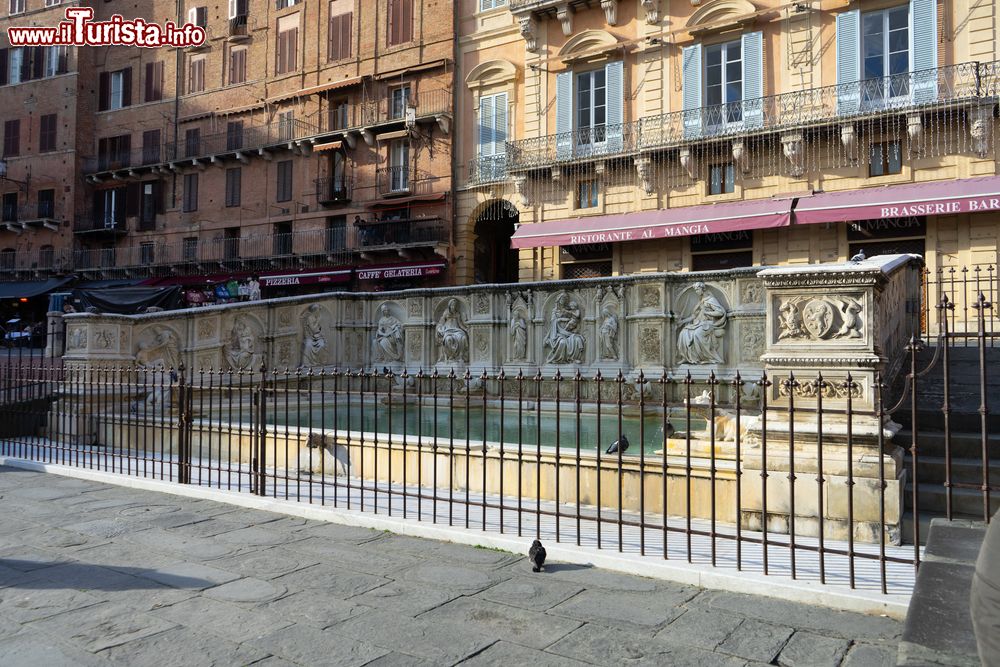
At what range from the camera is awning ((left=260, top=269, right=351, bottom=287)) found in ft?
96.0

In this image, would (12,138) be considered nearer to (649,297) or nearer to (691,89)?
(691,89)

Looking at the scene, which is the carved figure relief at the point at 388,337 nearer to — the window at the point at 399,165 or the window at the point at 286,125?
the window at the point at 399,165

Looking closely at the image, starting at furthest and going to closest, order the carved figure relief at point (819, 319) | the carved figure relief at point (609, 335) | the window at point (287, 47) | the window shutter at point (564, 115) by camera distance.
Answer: the window at point (287, 47), the window shutter at point (564, 115), the carved figure relief at point (609, 335), the carved figure relief at point (819, 319)

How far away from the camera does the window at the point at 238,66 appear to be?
3428 centimetres

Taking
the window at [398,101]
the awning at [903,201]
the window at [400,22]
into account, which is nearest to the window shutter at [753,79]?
the awning at [903,201]

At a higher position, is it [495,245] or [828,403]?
[495,245]

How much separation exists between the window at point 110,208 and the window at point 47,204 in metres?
2.58

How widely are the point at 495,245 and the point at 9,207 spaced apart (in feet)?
96.3

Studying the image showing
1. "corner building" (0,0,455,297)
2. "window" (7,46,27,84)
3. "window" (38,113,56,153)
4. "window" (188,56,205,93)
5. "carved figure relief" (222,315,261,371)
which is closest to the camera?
"carved figure relief" (222,315,261,371)

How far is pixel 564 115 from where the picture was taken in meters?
24.7

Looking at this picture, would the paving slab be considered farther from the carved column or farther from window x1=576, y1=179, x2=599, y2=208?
window x1=576, y1=179, x2=599, y2=208

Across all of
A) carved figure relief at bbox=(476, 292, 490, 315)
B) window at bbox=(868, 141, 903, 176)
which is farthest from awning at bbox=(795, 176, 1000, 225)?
carved figure relief at bbox=(476, 292, 490, 315)

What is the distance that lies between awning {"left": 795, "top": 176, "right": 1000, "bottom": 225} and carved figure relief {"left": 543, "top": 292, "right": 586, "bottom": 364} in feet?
32.0

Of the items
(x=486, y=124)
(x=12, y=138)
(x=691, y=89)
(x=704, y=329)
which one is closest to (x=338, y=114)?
(x=486, y=124)
